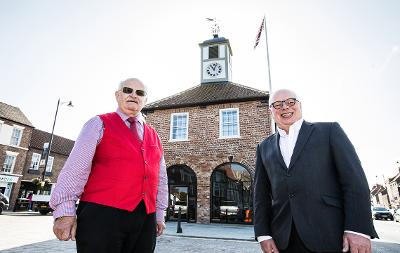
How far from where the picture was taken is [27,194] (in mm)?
26000

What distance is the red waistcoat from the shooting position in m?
2.00

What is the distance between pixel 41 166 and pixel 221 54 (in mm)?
23131

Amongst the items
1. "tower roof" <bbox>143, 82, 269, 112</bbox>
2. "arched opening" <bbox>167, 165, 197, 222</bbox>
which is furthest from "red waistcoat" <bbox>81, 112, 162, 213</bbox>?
"tower roof" <bbox>143, 82, 269, 112</bbox>

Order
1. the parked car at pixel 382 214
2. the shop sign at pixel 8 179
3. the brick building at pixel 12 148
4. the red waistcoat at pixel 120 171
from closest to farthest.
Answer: the red waistcoat at pixel 120 171 → the shop sign at pixel 8 179 → the brick building at pixel 12 148 → the parked car at pixel 382 214

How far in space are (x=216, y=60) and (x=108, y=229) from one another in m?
18.2

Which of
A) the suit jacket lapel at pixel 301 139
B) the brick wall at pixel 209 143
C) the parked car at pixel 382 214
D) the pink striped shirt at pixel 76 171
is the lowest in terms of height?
the parked car at pixel 382 214

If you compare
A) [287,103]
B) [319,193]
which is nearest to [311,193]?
[319,193]

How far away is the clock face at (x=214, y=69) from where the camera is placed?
1885 centimetres

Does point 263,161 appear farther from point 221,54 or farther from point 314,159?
→ point 221,54

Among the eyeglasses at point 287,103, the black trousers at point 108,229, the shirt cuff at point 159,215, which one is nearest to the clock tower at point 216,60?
the eyeglasses at point 287,103

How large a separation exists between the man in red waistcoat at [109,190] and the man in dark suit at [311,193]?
1.10 m

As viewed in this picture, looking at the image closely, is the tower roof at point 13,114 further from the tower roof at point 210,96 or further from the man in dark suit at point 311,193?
the man in dark suit at point 311,193

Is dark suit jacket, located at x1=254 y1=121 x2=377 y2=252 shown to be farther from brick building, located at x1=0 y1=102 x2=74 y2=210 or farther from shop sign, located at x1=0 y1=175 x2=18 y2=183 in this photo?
shop sign, located at x1=0 y1=175 x2=18 y2=183

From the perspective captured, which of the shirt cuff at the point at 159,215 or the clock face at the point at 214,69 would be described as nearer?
the shirt cuff at the point at 159,215
